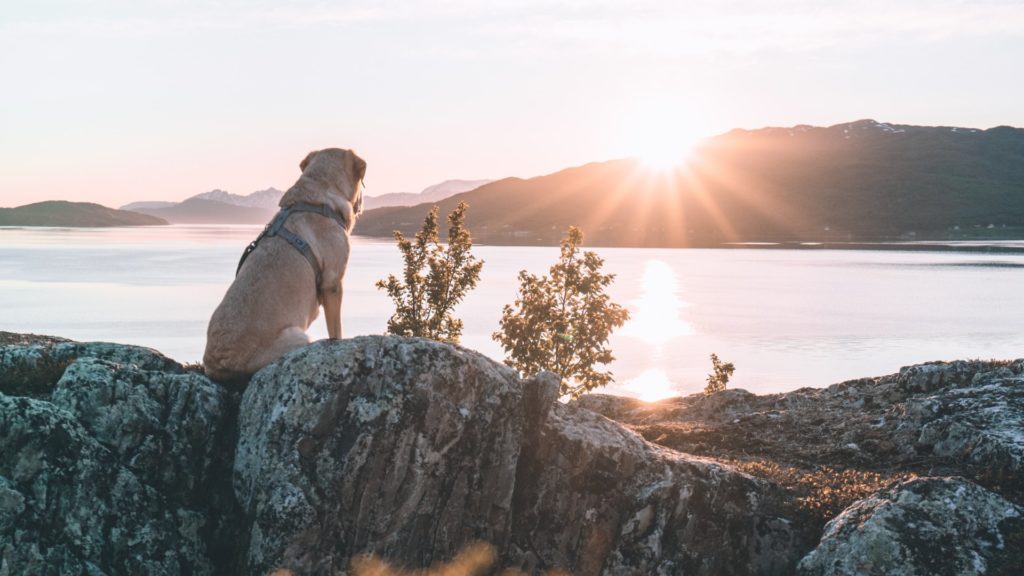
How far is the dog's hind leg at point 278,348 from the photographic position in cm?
801

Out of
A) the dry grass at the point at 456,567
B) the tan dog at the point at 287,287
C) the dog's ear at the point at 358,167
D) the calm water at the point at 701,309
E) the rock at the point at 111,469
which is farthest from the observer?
the calm water at the point at 701,309

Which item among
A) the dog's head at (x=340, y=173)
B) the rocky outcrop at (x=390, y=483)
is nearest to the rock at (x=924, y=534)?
the rocky outcrop at (x=390, y=483)

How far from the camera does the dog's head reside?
9633 mm

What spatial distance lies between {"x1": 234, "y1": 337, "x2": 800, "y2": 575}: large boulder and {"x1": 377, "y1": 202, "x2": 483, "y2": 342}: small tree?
1525cm

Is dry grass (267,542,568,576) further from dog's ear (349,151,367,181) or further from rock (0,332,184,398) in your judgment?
dog's ear (349,151,367,181)

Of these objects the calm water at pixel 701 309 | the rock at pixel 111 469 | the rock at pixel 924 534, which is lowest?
the calm water at pixel 701 309

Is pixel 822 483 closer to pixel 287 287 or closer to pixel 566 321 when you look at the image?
pixel 287 287

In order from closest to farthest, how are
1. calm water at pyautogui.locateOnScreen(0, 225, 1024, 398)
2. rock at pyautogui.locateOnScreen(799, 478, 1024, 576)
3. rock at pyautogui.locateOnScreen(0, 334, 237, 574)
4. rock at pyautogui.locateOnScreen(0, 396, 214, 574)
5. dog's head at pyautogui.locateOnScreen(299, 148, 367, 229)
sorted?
1. rock at pyautogui.locateOnScreen(0, 396, 214, 574)
2. rock at pyautogui.locateOnScreen(0, 334, 237, 574)
3. rock at pyautogui.locateOnScreen(799, 478, 1024, 576)
4. dog's head at pyautogui.locateOnScreen(299, 148, 367, 229)
5. calm water at pyautogui.locateOnScreen(0, 225, 1024, 398)

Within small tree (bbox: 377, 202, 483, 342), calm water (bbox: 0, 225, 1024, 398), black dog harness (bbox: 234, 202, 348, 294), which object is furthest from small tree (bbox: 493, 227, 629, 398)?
black dog harness (bbox: 234, 202, 348, 294)

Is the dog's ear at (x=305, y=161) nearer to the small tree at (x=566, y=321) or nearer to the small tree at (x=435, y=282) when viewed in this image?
the small tree at (x=435, y=282)

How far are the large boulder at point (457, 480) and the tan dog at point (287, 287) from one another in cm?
67

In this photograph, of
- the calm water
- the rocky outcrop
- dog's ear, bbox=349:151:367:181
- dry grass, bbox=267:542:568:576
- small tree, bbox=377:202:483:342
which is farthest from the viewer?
the calm water

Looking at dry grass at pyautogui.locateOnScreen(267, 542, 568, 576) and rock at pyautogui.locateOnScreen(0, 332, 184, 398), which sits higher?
rock at pyautogui.locateOnScreen(0, 332, 184, 398)

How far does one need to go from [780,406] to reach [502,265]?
414 ft
